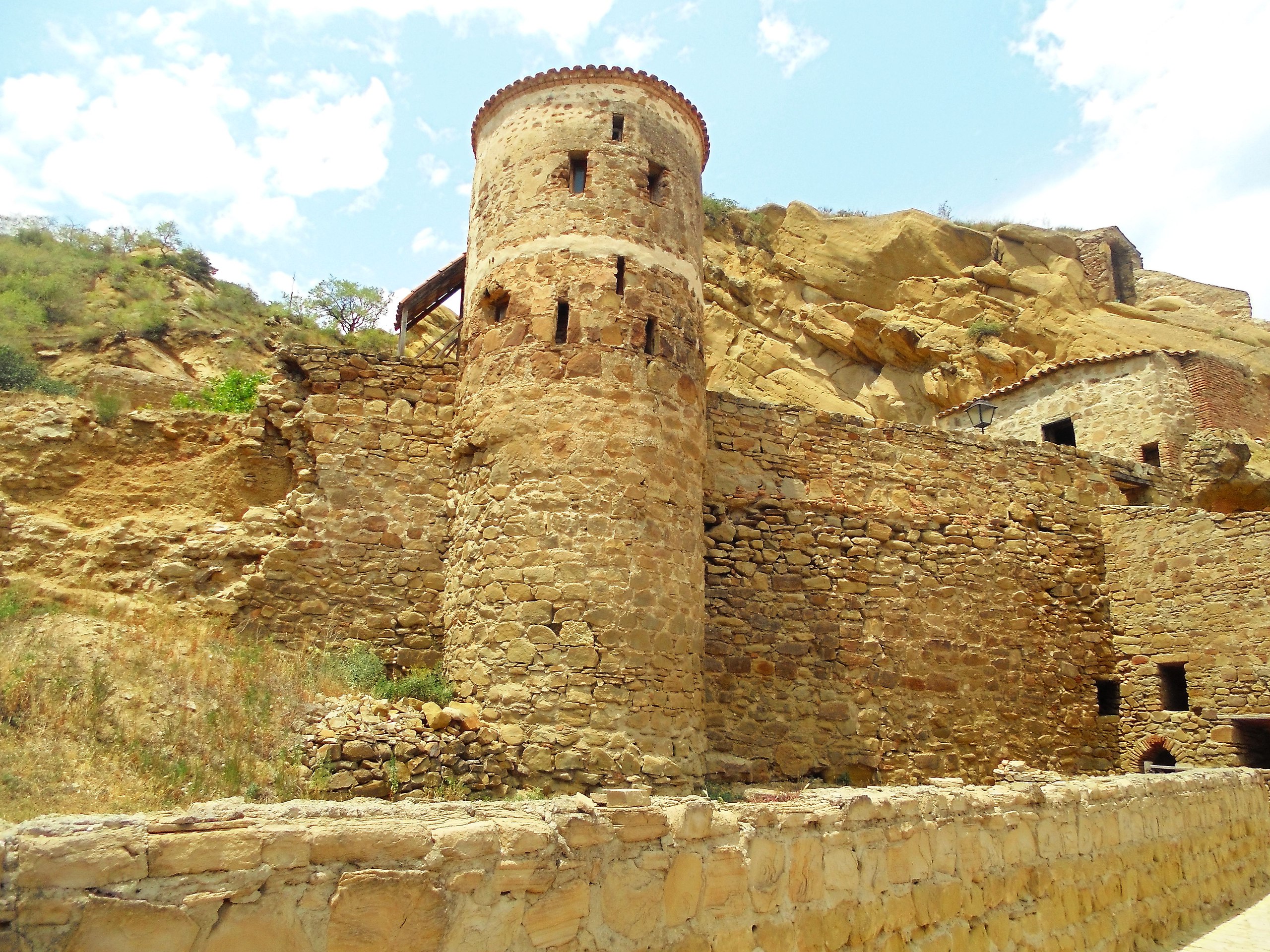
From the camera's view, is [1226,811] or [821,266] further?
[821,266]

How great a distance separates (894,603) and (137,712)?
9212mm

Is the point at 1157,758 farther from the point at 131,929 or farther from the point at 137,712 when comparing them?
the point at 131,929

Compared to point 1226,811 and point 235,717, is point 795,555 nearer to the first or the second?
point 1226,811

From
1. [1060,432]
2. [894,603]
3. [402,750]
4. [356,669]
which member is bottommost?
[402,750]

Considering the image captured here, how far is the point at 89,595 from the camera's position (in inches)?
388

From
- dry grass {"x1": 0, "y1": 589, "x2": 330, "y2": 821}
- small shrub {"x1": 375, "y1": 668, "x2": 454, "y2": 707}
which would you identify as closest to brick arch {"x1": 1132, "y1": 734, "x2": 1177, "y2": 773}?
small shrub {"x1": 375, "y1": 668, "x2": 454, "y2": 707}

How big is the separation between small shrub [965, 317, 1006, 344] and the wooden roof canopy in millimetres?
13575

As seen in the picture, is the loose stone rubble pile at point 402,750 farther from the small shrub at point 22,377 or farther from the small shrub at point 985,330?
the small shrub at point 985,330

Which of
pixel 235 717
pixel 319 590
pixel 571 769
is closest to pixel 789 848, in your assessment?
pixel 571 769

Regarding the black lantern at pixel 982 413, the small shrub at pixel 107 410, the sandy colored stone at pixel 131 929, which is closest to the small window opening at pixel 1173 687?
the black lantern at pixel 982 413

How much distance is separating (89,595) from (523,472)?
4.76m

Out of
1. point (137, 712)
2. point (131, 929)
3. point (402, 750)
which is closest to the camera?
point (131, 929)

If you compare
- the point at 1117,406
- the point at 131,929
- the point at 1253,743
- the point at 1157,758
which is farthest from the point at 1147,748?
the point at 131,929

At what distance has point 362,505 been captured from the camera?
10828 mm
